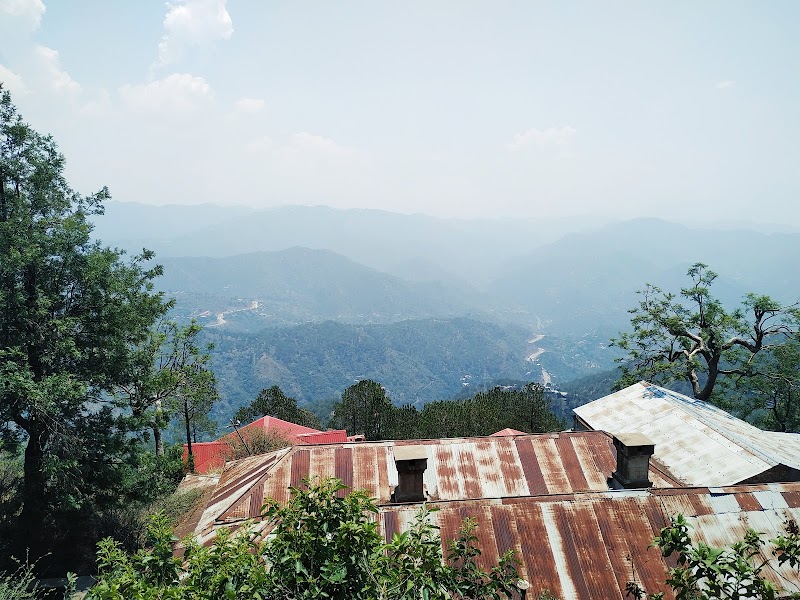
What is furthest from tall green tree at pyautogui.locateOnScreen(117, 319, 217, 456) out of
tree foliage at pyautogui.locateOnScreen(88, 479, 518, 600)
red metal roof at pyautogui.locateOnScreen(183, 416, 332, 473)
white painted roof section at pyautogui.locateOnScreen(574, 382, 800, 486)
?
white painted roof section at pyautogui.locateOnScreen(574, 382, 800, 486)

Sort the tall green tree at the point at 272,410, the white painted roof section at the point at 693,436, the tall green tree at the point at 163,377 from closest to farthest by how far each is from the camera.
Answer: the white painted roof section at the point at 693,436 → the tall green tree at the point at 163,377 → the tall green tree at the point at 272,410

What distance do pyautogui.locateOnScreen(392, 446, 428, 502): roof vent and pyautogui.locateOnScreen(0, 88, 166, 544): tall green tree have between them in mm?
12606

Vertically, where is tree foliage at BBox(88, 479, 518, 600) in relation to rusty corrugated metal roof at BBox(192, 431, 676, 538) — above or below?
above

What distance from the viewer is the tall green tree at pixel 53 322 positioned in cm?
1852

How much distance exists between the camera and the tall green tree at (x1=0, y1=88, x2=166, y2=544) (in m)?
18.5

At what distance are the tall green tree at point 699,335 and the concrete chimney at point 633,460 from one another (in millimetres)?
17933

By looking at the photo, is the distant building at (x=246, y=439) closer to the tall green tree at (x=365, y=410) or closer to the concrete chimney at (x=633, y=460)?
the tall green tree at (x=365, y=410)

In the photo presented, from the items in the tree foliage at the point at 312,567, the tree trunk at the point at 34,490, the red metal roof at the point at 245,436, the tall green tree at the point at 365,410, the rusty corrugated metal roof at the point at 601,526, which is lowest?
the tall green tree at the point at 365,410

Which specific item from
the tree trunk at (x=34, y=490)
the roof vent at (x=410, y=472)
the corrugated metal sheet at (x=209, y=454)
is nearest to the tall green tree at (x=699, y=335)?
the roof vent at (x=410, y=472)

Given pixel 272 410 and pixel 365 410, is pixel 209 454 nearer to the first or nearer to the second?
pixel 272 410

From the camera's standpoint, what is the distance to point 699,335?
107ft

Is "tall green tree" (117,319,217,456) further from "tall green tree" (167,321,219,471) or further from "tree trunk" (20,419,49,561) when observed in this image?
"tree trunk" (20,419,49,561)

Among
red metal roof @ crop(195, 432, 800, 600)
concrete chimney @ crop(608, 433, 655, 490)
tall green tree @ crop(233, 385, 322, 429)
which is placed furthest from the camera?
tall green tree @ crop(233, 385, 322, 429)

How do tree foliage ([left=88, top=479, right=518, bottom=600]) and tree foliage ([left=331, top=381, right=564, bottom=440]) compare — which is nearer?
tree foliage ([left=88, top=479, right=518, bottom=600])
